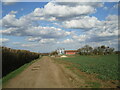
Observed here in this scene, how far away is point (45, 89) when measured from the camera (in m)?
8.32

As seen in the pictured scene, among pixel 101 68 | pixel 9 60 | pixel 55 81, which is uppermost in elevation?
pixel 9 60

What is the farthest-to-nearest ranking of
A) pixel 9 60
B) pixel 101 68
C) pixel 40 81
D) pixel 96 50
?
pixel 96 50 < pixel 9 60 < pixel 101 68 < pixel 40 81

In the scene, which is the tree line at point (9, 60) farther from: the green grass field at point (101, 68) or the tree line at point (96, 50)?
the tree line at point (96, 50)

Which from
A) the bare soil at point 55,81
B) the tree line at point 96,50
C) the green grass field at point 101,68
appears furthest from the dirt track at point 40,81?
the tree line at point 96,50

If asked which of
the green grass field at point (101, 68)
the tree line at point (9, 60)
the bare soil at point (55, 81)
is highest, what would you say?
the tree line at point (9, 60)

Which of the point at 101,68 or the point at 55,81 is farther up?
the point at 55,81

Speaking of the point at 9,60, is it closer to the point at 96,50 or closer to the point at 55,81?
the point at 55,81

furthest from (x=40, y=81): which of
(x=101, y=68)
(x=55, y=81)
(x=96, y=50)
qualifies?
(x=96, y=50)

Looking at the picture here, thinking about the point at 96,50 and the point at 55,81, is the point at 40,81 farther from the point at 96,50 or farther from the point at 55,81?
the point at 96,50

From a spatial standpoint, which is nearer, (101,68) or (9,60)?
(101,68)

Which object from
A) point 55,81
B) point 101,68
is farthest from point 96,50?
point 55,81

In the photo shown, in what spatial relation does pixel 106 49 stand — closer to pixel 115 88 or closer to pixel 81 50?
pixel 81 50

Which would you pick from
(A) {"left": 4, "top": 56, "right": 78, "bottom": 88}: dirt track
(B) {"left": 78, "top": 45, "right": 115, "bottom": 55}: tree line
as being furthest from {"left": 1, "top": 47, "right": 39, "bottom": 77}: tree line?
(B) {"left": 78, "top": 45, "right": 115, "bottom": 55}: tree line

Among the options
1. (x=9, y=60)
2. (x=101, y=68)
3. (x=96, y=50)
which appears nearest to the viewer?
(x=101, y=68)
